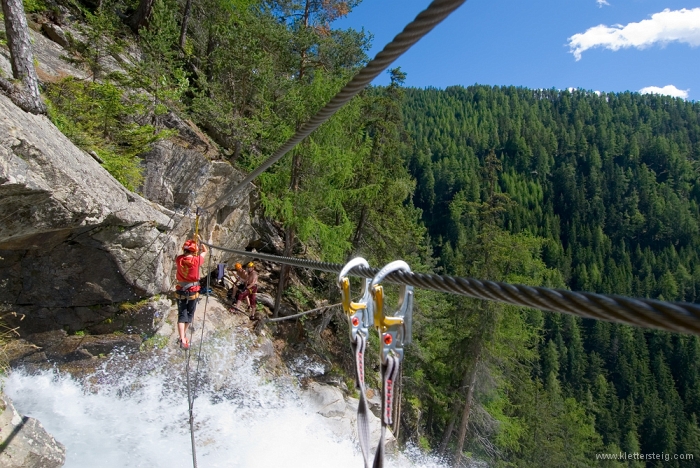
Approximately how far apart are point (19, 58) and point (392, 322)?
707 cm

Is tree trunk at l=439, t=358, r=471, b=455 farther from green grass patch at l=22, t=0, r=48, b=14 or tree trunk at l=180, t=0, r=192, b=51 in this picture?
green grass patch at l=22, t=0, r=48, b=14

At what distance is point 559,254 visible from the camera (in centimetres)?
10769

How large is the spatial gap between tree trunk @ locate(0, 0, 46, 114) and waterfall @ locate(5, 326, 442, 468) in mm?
4383

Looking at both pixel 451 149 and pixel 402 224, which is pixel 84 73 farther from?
pixel 451 149

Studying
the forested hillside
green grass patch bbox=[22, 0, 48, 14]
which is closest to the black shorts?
green grass patch bbox=[22, 0, 48, 14]

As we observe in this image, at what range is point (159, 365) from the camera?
8219 millimetres

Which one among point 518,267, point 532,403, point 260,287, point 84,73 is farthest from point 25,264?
point 532,403

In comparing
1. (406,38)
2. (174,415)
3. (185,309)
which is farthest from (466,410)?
(406,38)

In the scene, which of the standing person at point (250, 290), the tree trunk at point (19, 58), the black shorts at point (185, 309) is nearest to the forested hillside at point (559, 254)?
the standing person at point (250, 290)

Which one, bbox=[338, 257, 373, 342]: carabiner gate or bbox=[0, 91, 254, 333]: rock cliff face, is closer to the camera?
bbox=[338, 257, 373, 342]: carabiner gate

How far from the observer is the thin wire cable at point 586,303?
64 cm

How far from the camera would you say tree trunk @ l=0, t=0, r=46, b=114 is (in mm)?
5637

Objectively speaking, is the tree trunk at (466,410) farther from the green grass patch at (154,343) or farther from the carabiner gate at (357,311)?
the carabiner gate at (357,311)

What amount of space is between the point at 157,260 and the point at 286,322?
19.0 ft
